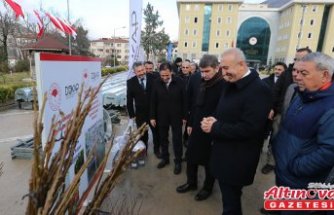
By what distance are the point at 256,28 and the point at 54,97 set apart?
60.1 meters

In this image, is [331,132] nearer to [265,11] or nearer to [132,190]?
[132,190]

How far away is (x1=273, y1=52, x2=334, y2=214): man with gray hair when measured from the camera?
61.2 inches

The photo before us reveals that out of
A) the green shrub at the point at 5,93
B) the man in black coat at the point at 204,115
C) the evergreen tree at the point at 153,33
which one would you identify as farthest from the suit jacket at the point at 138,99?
the evergreen tree at the point at 153,33

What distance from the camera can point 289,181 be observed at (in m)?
1.83

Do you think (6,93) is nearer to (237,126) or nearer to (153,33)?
(237,126)

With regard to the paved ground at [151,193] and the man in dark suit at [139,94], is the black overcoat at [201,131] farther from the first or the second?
the man in dark suit at [139,94]

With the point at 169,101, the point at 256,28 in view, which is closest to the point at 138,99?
the point at 169,101

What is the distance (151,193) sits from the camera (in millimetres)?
3250

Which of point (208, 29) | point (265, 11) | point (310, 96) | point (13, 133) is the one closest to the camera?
point (310, 96)

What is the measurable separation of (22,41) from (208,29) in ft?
115

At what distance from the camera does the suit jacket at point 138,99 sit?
13.3 ft

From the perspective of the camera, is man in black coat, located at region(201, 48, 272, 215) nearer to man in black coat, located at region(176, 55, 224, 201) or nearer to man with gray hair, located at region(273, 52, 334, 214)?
man with gray hair, located at region(273, 52, 334, 214)

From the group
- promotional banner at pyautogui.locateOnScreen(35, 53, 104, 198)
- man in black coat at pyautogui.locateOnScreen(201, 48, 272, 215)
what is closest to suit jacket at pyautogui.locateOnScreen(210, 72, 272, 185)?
man in black coat at pyautogui.locateOnScreen(201, 48, 272, 215)

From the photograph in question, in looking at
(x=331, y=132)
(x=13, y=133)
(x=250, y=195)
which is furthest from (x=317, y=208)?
(x=13, y=133)
